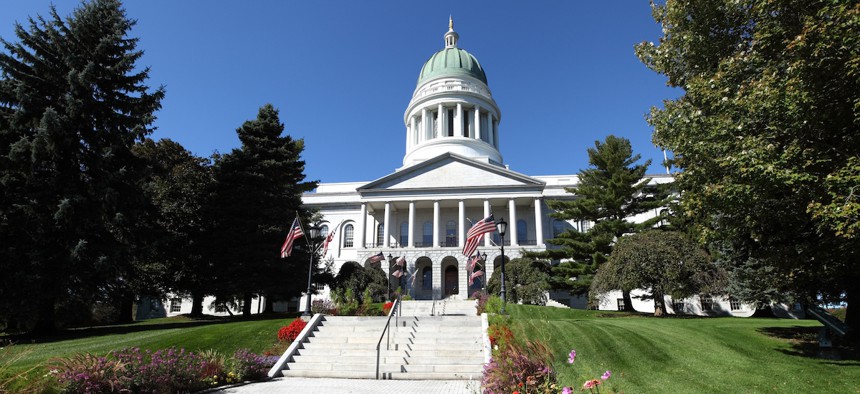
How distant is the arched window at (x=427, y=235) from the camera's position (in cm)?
4481

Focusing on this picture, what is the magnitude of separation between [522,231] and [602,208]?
1286 cm

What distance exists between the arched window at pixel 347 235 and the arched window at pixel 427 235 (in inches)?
342

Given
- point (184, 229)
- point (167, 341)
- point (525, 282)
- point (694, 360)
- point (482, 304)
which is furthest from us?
point (525, 282)

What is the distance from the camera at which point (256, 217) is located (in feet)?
88.8

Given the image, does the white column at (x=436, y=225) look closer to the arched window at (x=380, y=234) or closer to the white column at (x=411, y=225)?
the white column at (x=411, y=225)

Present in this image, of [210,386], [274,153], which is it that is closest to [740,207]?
[210,386]

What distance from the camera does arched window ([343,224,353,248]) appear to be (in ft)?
161

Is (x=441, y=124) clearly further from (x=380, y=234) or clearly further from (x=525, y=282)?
(x=525, y=282)

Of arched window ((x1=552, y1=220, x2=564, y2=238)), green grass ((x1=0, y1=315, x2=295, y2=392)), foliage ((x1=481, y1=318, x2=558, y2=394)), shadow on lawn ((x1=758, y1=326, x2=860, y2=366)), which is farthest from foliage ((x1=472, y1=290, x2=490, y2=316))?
arched window ((x1=552, y1=220, x2=564, y2=238))

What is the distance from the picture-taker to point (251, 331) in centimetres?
1580

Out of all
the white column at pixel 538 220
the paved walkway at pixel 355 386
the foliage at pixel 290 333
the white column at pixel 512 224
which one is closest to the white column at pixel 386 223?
the white column at pixel 512 224

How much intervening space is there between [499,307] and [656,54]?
29.6ft

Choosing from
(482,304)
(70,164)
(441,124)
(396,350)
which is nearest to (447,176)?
(441,124)

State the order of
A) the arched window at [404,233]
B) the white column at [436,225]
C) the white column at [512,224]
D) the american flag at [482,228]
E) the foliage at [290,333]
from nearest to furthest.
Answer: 1. the foliage at [290,333]
2. the american flag at [482,228]
3. the white column at [512,224]
4. the white column at [436,225]
5. the arched window at [404,233]
